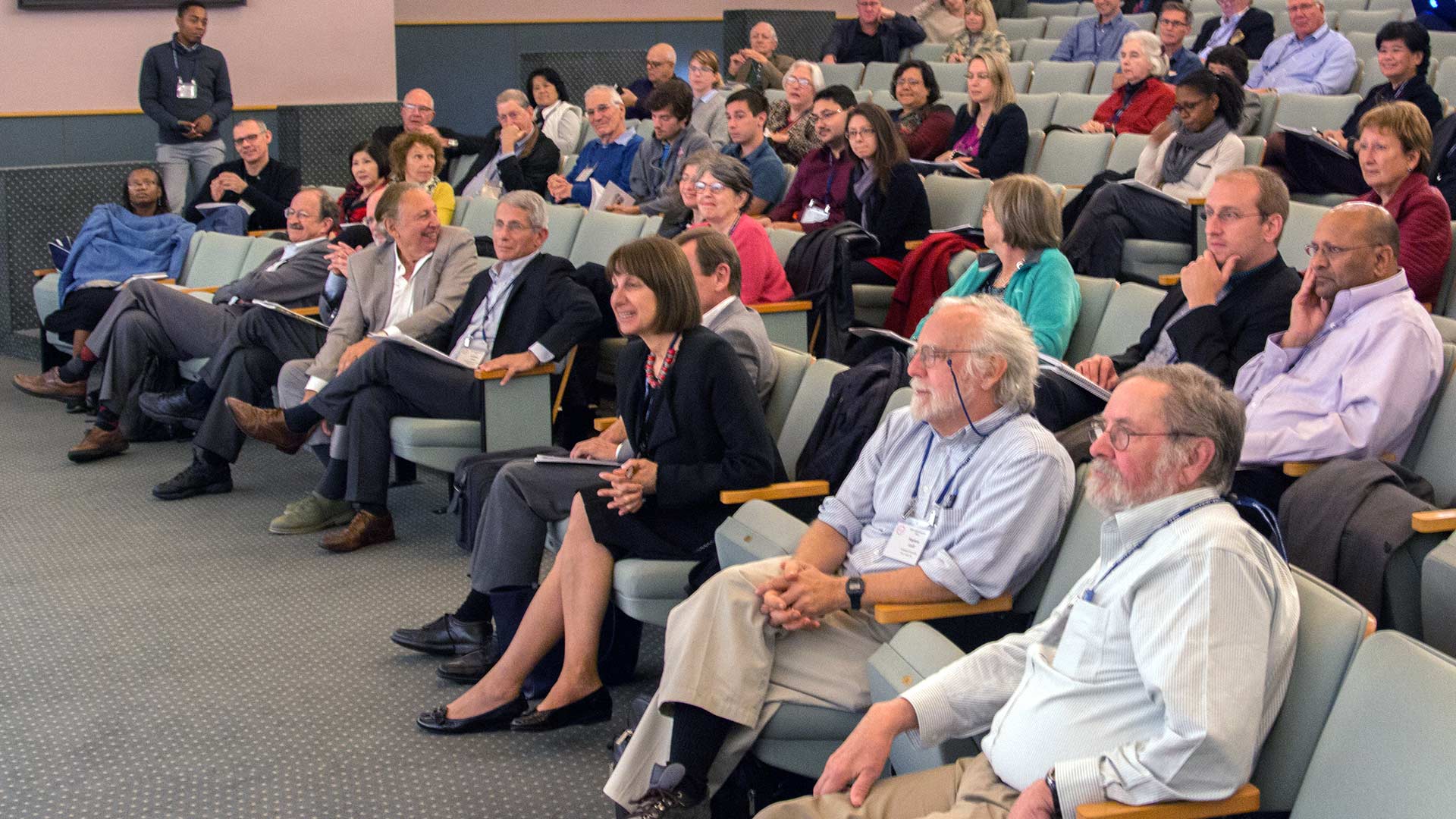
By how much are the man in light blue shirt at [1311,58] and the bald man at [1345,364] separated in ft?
13.1

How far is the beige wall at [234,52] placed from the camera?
8.62m

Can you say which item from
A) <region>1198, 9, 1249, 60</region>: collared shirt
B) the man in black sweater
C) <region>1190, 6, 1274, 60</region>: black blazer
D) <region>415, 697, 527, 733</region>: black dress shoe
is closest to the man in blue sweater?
the man in black sweater

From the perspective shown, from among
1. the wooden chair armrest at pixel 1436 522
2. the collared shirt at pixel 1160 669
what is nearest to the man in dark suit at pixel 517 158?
the wooden chair armrest at pixel 1436 522

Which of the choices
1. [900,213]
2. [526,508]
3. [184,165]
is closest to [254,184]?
[184,165]

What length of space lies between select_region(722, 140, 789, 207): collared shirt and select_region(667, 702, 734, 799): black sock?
3.97 metres

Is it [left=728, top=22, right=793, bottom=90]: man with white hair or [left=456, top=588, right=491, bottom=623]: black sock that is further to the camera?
[left=728, top=22, right=793, bottom=90]: man with white hair

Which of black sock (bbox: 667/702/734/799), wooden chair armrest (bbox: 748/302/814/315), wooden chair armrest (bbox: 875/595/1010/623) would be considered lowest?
black sock (bbox: 667/702/734/799)

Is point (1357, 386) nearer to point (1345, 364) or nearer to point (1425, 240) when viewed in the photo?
point (1345, 364)

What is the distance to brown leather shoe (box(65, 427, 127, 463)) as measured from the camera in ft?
17.2

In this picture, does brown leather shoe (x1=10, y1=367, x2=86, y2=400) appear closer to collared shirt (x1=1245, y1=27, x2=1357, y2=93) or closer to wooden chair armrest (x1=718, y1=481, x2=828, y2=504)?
wooden chair armrest (x1=718, y1=481, x2=828, y2=504)

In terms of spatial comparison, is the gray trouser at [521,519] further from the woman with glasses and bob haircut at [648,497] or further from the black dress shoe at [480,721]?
the black dress shoe at [480,721]

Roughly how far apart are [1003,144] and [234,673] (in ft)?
13.1

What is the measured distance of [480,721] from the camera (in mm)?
3008

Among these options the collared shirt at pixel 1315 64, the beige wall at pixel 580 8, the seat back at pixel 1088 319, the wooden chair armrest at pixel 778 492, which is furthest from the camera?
the beige wall at pixel 580 8
